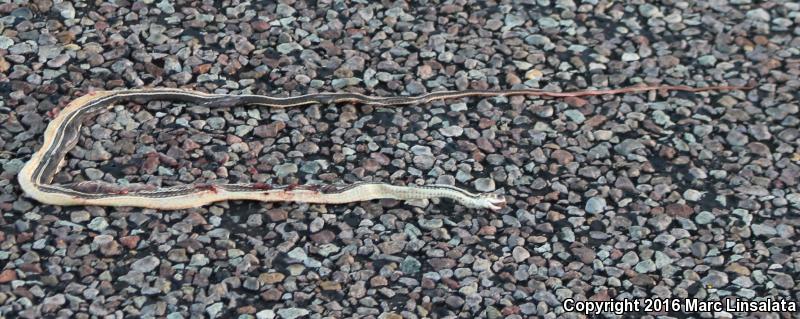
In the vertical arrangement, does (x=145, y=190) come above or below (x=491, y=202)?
above

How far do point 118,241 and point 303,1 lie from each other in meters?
2.54

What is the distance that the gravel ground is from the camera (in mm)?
5695

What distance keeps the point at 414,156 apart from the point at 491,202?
0.59 m

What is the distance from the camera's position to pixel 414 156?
6598mm

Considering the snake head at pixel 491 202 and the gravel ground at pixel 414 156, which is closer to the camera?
the gravel ground at pixel 414 156

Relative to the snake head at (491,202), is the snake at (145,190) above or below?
above

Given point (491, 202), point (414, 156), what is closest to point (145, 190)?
point (414, 156)

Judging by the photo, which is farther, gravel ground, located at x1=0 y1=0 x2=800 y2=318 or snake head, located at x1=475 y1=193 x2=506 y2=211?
snake head, located at x1=475 y1=193 x2=506 y2=211

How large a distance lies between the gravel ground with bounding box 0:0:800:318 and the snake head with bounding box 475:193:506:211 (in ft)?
0.15

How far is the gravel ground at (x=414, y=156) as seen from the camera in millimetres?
5695

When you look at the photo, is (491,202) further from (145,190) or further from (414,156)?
(145,190)

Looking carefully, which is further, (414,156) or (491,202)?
(414,156)

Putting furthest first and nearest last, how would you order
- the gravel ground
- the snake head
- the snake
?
the snake head
the snake
the gravel ground

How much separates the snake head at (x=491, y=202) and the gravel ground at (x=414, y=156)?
5 cm
